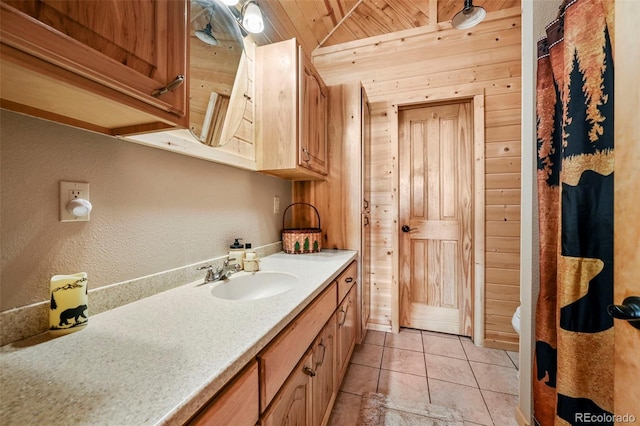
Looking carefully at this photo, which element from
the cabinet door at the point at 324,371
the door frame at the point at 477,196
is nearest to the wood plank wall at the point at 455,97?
the door frame at the point at 477,196

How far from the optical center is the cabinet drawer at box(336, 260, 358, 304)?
1.37 meters

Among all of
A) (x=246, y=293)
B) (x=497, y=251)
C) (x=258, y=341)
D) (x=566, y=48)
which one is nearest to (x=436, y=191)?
(x=497, y=251)

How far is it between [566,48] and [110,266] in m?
1.76

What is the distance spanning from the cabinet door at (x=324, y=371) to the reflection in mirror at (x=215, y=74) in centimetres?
105

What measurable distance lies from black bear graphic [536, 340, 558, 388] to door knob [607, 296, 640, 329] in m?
0.63

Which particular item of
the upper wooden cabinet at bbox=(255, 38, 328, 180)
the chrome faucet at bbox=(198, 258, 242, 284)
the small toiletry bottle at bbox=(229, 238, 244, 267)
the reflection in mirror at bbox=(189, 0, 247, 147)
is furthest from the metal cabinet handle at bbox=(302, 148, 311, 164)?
the chrome faucet at bbox=(198, 258, 242, 284)

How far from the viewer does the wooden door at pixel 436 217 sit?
221 cm

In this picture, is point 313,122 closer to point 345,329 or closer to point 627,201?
point 345,329

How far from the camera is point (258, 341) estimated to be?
0.59 m

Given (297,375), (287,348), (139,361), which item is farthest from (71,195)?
(297,375)

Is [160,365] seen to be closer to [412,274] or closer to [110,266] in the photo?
[110,266]

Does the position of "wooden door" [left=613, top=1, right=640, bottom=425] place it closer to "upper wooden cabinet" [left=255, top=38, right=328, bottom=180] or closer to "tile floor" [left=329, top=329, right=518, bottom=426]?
"tile floor" [left=329, top=329, right=518, bottom=426]

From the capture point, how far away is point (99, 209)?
787 millimetres

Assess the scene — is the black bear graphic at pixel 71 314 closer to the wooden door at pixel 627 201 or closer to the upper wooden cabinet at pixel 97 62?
the upper wooden cabinet at pixel 97 62
